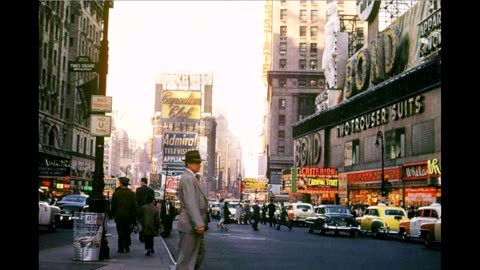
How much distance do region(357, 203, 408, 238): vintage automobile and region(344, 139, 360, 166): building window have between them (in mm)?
33907

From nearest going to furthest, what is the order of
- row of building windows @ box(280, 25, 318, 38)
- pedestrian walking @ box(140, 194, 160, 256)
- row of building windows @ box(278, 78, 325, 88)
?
pedestrian walking @ box(140, 194, 160, 256)
row of building windows @ box(278, 78, 325, 88)
row of building windows @ box(280, 25, 318, 38)

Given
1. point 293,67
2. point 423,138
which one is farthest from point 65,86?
point 293,67

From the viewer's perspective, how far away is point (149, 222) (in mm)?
15758

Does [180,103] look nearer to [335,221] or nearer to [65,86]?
[65,86]

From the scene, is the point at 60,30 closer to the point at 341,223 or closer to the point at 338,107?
the point at 338,107

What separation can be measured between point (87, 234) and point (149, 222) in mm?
3613

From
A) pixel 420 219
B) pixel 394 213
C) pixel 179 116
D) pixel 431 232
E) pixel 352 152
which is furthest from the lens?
pixel 179 116

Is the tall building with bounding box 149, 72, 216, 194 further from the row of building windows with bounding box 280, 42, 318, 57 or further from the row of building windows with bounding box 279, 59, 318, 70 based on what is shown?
the row of building windows with bounding box 280, 42, 318, 57

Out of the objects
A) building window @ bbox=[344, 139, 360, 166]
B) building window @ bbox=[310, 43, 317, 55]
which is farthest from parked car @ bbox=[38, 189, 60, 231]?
building window @ bbox=[310, 43, 317, 55]

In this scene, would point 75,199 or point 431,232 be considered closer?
point 431,232

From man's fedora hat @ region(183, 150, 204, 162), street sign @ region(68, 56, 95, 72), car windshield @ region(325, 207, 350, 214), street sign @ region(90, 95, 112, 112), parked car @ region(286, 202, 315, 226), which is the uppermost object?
street sign @ region(68, 56, 95, 72)

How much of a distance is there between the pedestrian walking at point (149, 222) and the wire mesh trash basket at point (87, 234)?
2587 millimetres

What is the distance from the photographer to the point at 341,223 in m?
31.1

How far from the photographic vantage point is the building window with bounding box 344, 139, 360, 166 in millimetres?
65688
